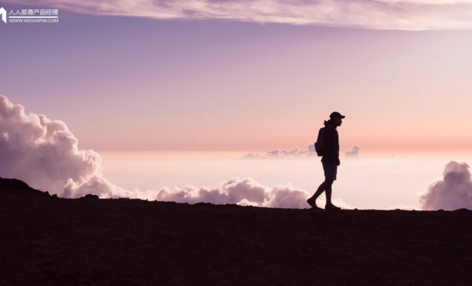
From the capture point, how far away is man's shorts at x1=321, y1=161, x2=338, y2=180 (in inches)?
516

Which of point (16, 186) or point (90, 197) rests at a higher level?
point (16, 186)

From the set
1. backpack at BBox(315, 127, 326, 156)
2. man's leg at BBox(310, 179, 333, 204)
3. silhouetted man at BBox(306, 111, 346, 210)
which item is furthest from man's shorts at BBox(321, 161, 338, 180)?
backpack at BBox(315, 127, 326, 156)

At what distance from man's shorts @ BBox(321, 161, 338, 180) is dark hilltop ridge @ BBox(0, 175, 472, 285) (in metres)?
1.41

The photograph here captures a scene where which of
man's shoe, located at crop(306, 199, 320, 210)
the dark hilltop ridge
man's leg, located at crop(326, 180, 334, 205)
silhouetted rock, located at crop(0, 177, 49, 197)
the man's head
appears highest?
the man's head

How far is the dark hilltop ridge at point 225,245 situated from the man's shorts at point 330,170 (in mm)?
1407

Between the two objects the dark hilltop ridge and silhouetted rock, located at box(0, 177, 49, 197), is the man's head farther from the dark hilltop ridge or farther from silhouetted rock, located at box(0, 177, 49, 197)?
silhouetted rock, located at box(0, 177, 49, 197)

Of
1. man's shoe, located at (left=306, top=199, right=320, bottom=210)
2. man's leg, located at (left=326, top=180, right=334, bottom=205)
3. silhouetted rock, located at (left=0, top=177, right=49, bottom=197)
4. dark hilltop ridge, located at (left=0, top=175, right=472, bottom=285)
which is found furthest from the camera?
silhouetted rock, located at (left=0, top=177, right=49, bottom=197)

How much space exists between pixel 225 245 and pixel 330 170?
16.9 ft

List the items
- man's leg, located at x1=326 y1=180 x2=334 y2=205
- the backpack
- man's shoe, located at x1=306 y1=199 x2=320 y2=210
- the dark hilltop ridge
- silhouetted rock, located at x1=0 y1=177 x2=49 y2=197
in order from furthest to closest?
silhouetted rock, located at x1=0 y1=177 x2=49 y2=197, the backpack, man's leg, located at x1=326 y1=180 x2=334 y2=205, man's shoe, located at x1=306 y1=199 x2=320 y2=210, the dark hilltop ridge

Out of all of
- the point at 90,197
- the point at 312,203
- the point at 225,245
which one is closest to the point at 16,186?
the point at 90,197

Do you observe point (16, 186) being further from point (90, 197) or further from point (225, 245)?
point (225, 245)

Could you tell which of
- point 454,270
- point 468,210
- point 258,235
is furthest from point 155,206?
point 468,210

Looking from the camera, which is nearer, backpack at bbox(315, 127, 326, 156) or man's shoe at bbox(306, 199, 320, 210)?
man's shoe at bbox(306, 199, 320, 210)

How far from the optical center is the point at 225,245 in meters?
8.95
